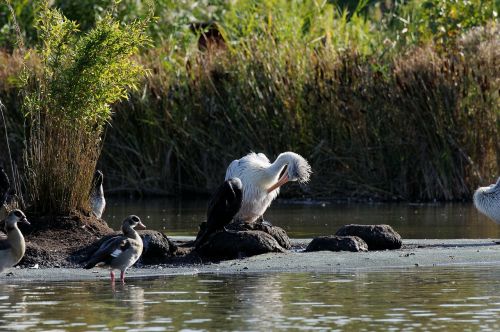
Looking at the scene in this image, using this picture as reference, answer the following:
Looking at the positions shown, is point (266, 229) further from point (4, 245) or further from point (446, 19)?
point (446, 19)

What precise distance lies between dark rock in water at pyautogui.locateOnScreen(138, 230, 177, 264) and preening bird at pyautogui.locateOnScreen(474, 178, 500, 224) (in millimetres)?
4776

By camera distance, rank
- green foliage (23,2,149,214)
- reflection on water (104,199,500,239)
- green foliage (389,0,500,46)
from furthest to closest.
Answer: green foliage (389,0,500,46)
reflection on water (104,199,500,239)
green foliage (23,2,149,214)

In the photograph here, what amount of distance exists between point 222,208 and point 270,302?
150 inches

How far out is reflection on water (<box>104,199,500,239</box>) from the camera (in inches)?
740

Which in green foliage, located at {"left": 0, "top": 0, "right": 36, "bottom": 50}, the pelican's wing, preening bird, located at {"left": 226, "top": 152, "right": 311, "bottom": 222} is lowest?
the pelican's wing

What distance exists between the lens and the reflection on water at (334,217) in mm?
18797

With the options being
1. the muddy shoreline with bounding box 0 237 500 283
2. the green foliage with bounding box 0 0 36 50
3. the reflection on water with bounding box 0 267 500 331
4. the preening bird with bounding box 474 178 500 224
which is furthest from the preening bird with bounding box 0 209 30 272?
the green foliage with bounding box 0 0 36 50

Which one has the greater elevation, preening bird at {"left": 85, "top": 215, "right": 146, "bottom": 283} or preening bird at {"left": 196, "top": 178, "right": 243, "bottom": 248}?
preening bird at {"left": 196, "top": 178, "right": 243, "bottom": 248}

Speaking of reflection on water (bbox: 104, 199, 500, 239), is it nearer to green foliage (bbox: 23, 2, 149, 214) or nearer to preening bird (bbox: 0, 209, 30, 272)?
green foliage (bbox: 23, 2, 149, 214)

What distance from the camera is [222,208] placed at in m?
15.0

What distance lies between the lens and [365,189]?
25484mm

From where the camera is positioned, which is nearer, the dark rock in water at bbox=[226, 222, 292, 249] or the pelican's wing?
the pelican's wing

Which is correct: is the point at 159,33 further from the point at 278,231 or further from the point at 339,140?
the point at 278,231

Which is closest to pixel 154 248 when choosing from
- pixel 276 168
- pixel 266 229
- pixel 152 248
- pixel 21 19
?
pixel 152 248
